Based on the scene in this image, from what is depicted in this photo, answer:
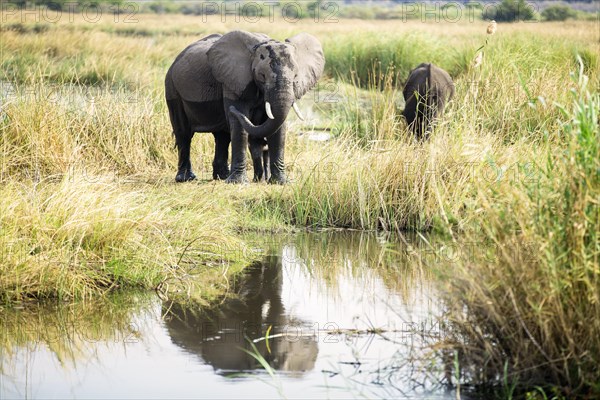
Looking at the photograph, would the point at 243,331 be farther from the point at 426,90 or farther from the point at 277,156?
the point at 426,90

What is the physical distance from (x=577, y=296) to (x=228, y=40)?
7484 mm

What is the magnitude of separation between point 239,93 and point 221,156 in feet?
3.87

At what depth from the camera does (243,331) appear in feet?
24.4

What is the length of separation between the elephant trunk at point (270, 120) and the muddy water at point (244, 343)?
3.14m

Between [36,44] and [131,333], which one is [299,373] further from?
[36,44]

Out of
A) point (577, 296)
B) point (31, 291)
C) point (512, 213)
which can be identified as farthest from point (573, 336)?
point (31, 291)

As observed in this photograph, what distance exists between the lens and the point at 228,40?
12641mm

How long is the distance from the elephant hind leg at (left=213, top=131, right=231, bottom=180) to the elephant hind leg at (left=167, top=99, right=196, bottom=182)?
0.31 meters

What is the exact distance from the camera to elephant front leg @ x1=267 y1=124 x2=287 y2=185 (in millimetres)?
12562

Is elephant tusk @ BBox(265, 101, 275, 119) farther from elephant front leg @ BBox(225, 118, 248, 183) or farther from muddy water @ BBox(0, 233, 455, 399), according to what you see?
muddy water @ BBox(0, 233, 455, 399)

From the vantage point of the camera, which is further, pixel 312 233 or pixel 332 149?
pixel 332 149

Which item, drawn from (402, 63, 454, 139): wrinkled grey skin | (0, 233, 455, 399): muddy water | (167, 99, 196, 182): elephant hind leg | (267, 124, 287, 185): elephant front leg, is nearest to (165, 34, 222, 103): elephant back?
(167, 99, 196, 182): elephant hind leg

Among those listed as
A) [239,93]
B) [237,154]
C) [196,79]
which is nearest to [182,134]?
[196,79]

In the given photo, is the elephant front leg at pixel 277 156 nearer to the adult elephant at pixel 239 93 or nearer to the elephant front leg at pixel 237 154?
the adult elephant at pixel 239 93
